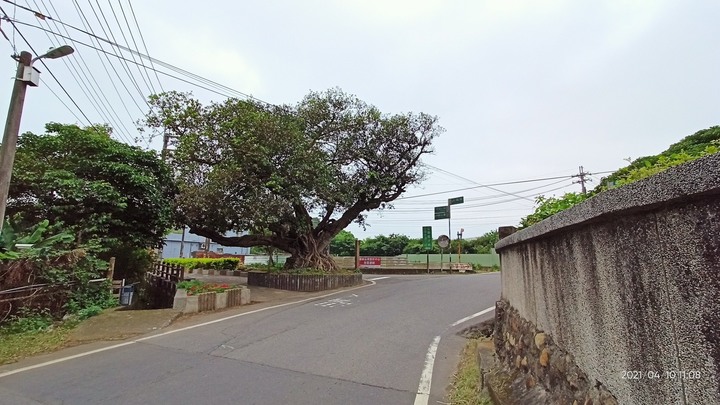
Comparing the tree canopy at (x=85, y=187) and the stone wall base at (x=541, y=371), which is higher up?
the tree canopy at (x=85, y=187)

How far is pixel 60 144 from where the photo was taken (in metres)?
11.6

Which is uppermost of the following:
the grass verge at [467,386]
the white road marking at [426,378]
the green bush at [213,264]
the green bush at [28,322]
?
the green bush at [213,264]

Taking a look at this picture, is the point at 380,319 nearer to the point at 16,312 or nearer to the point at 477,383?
the point at 477,383

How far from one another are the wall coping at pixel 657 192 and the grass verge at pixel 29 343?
823cm

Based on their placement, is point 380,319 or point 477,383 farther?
point 380,319

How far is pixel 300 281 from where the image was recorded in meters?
14.8

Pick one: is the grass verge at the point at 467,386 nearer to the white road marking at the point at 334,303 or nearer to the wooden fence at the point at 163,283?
the white road marking at the point at 334,303

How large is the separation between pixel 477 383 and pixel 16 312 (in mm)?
9116

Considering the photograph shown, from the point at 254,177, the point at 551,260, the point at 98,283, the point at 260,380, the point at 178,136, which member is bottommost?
the point at 260,380

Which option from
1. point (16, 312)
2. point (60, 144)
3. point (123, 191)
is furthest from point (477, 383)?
point (60, 144)

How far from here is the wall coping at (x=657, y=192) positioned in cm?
138

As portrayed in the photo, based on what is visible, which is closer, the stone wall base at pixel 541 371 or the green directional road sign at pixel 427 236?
the stone wall base at pixel 541 371

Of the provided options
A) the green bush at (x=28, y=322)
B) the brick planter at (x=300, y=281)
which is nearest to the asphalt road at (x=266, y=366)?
the green bush at (x=28, y=322)

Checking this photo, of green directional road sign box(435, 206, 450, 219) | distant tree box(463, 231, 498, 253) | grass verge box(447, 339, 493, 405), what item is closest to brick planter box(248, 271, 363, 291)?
grass verge box(447, 339, 493, 405)
